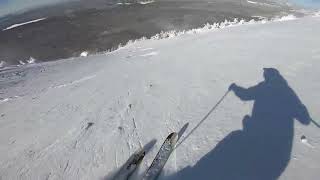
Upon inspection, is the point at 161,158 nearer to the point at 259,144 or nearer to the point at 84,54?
the point at 259,144

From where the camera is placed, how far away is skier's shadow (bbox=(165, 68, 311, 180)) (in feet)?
21.2

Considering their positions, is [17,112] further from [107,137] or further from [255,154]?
[255,154]

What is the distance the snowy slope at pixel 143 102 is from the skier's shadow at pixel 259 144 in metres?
0.12

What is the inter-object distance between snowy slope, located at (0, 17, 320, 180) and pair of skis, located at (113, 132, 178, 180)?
138 millimetres

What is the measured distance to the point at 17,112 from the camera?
30.8 feet

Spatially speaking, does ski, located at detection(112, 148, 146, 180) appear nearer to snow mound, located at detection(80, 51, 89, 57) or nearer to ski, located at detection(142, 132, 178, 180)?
ski, located at detection(142, 132, 178, 180)

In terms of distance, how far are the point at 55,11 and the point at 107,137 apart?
1285cm

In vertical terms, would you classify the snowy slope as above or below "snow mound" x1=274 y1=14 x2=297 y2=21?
below

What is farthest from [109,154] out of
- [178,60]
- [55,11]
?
[55,11]

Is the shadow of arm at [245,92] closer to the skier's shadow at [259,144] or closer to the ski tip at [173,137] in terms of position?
the skier's shadow at [259,144]

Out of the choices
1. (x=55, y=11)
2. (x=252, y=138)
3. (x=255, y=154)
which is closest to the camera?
(x=255, y=154)

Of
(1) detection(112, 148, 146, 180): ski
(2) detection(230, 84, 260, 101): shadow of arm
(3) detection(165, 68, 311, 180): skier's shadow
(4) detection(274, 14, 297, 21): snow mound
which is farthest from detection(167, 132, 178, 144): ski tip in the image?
(4) detection(274, 14, 297, 21): snow mound

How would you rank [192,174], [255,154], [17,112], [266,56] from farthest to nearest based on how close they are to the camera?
[266,56]
[17,112]
[255,154]
[192,174]

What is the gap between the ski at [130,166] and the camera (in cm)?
656
